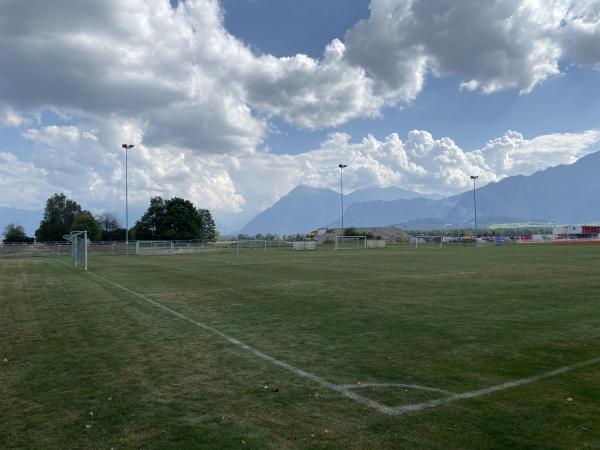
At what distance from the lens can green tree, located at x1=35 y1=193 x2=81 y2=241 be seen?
106m

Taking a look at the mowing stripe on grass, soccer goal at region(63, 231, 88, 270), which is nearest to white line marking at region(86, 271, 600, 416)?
the mowing stripe on grass

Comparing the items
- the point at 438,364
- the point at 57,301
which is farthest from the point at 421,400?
the point at 57,301

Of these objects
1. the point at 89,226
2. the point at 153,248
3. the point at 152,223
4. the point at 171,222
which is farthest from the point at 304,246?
the point at 89,226

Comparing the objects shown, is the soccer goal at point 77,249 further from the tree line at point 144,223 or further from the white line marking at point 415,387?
the tree line at point 144,223

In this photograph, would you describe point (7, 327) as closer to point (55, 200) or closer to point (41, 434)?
point (41, 434)

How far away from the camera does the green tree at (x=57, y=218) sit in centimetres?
10606

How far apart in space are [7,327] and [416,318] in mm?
8080

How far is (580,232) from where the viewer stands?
281 feet

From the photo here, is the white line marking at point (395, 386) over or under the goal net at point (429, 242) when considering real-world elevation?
under

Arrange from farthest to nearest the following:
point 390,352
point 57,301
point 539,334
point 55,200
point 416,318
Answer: point 55,200 < point 57,301 < point 416,318 < point 539,334 < point 390,352

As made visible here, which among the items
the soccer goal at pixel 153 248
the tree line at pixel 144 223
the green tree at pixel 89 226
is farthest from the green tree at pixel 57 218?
the soccer goal at pixel 153 248

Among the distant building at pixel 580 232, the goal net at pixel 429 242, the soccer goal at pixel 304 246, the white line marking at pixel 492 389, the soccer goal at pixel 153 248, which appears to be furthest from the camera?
the distant building at pixel 580 232

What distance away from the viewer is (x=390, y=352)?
6.39 metres

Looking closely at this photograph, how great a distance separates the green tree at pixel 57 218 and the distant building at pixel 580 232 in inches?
4210
